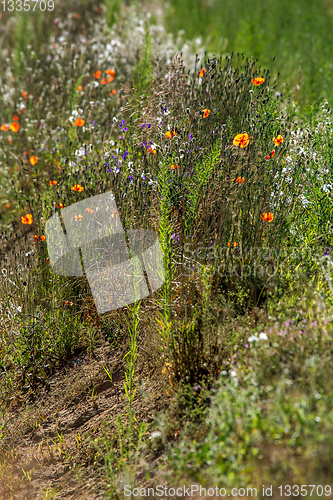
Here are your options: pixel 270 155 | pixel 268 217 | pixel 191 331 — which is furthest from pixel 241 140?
pixel 191 331

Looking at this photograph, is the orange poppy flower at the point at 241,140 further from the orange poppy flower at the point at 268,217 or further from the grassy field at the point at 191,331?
the orange poppy flower at the point at 268,217

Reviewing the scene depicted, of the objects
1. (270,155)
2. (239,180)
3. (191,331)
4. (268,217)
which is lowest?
(191,331)

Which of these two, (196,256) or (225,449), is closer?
(225,449)

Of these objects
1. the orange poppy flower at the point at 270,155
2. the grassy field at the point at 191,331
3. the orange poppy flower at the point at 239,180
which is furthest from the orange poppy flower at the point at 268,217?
the orange poppy flower at the point at 270,155

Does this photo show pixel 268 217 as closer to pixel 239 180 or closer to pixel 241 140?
pixel 239 180

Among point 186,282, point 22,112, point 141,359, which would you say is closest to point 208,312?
point 186,282

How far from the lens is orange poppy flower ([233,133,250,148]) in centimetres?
256

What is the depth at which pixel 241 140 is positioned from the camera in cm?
258

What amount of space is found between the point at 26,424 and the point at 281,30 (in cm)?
725

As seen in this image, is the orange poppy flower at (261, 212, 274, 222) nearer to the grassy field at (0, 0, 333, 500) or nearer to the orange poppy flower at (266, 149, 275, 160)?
the grassy field at (0, 0, 333, 500)

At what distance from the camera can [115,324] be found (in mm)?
2770

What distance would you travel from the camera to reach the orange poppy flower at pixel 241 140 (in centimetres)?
256

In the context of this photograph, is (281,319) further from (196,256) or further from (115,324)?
(115,324)

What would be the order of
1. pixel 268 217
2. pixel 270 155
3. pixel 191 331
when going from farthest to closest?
pixel 270 155 < pixel 268 217 < pixel 191 331
